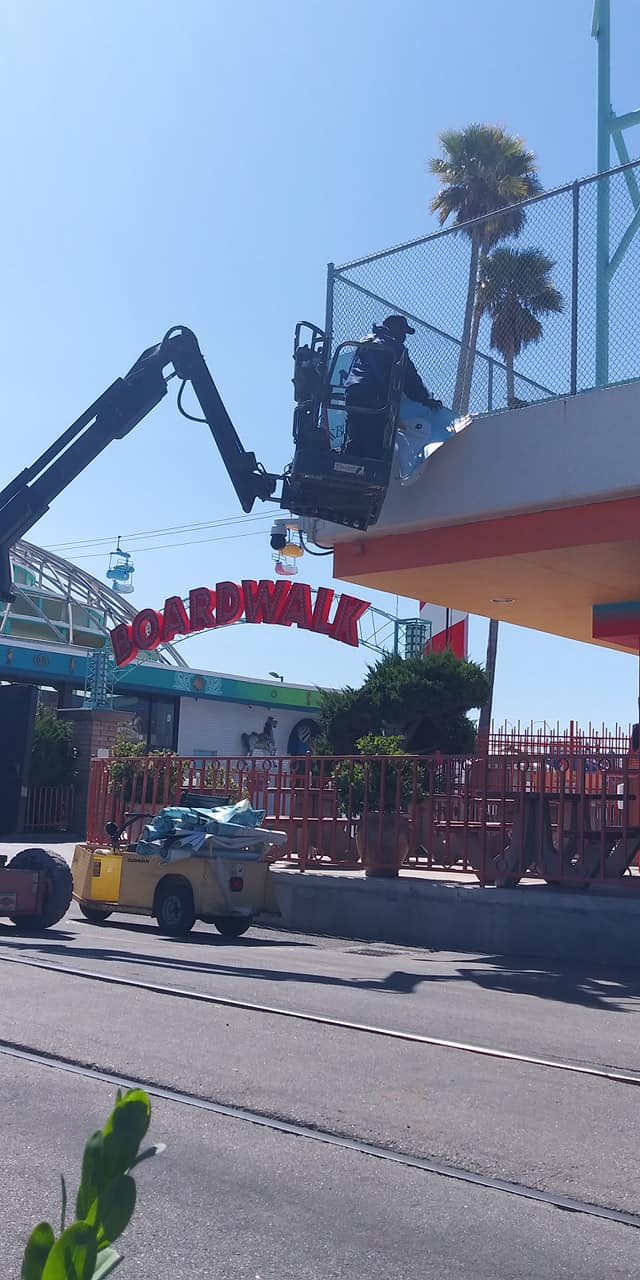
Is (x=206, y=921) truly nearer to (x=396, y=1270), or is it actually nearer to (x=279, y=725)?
(x=396, y=1270)

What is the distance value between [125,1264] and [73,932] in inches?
432

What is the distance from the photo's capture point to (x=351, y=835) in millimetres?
15727

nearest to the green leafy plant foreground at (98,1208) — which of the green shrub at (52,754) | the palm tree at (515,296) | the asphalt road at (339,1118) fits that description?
the asphalt road at (339,1118)

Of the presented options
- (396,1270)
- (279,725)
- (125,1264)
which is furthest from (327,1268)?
(279,725)

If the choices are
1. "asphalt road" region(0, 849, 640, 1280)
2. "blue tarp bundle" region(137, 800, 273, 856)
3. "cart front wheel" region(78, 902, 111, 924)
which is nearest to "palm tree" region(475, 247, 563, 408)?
"blue tarp bundle" region(137, 800, 273, 856)

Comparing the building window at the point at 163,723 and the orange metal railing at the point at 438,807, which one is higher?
the building window at the point at 163,723

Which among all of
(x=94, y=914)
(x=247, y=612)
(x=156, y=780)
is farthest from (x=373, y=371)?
(x=247, y=612)

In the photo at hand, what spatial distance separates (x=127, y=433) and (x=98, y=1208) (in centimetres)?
1572

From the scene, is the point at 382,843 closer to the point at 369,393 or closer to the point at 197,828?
the point at 197,828

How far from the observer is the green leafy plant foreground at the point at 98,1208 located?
1432mm

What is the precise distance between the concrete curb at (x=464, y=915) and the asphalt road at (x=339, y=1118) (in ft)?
3.65

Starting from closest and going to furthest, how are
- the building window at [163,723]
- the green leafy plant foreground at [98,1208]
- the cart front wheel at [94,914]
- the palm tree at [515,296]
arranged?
the green leafy plant foreground at [98,1208]
the palm tree at [515,296]
the cart front wheel at [94,914]
the building window at [163,723]

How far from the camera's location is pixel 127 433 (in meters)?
16.6

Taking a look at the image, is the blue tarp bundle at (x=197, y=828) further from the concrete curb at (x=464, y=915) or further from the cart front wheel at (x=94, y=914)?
the cart front wheel at (x=94, y=914)
